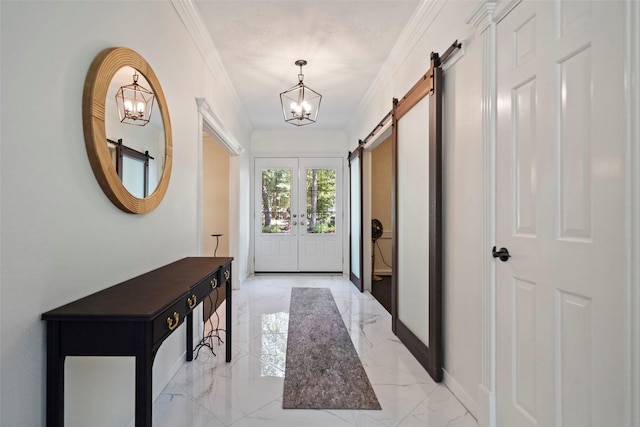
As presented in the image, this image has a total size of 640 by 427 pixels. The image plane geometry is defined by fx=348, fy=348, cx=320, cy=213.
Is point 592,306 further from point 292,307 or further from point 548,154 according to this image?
point 292,307

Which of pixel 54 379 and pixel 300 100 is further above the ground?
pixel 300 100

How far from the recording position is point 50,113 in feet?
3.96

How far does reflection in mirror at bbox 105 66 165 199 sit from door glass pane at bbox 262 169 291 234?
4.37 meters

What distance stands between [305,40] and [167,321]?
2706 millimetres

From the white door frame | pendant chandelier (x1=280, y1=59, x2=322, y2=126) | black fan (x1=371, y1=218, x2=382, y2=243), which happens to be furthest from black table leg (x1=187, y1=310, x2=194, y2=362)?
black fan (x1=371, y1=218, x2=382, y2=243)

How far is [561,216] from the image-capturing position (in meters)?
1.33

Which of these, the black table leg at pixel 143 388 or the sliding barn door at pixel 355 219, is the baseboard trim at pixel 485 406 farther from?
the sliding barn door at pixel 355 219

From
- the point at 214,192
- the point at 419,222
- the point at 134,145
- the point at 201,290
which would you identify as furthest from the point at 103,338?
the point at 214,192

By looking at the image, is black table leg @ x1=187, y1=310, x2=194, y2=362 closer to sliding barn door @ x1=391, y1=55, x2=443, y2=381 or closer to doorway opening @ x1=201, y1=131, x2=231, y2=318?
sliding barn door @ x1=391, y1=55, x2=443, y2=381

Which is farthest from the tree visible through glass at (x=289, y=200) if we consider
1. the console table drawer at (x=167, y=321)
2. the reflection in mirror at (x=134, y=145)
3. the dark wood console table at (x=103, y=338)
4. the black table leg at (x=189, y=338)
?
the dark wood console table at (x=103, y=338)

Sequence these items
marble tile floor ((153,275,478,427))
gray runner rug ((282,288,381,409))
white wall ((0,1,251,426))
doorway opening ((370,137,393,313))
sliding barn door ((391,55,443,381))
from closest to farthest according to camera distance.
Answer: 1. white wall ((0,1,251,426))
2. marble tile floor ((153,275,478,427))
3. gray runner rug ((282,288,381,409))
4. sliding barn door ((391,55,443,381))
5. doorway opening ((370,137,393,313))

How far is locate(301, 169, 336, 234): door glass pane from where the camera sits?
21.5 feet

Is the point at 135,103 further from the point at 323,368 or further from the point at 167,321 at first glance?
the point at 323,368

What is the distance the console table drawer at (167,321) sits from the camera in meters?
1.28
